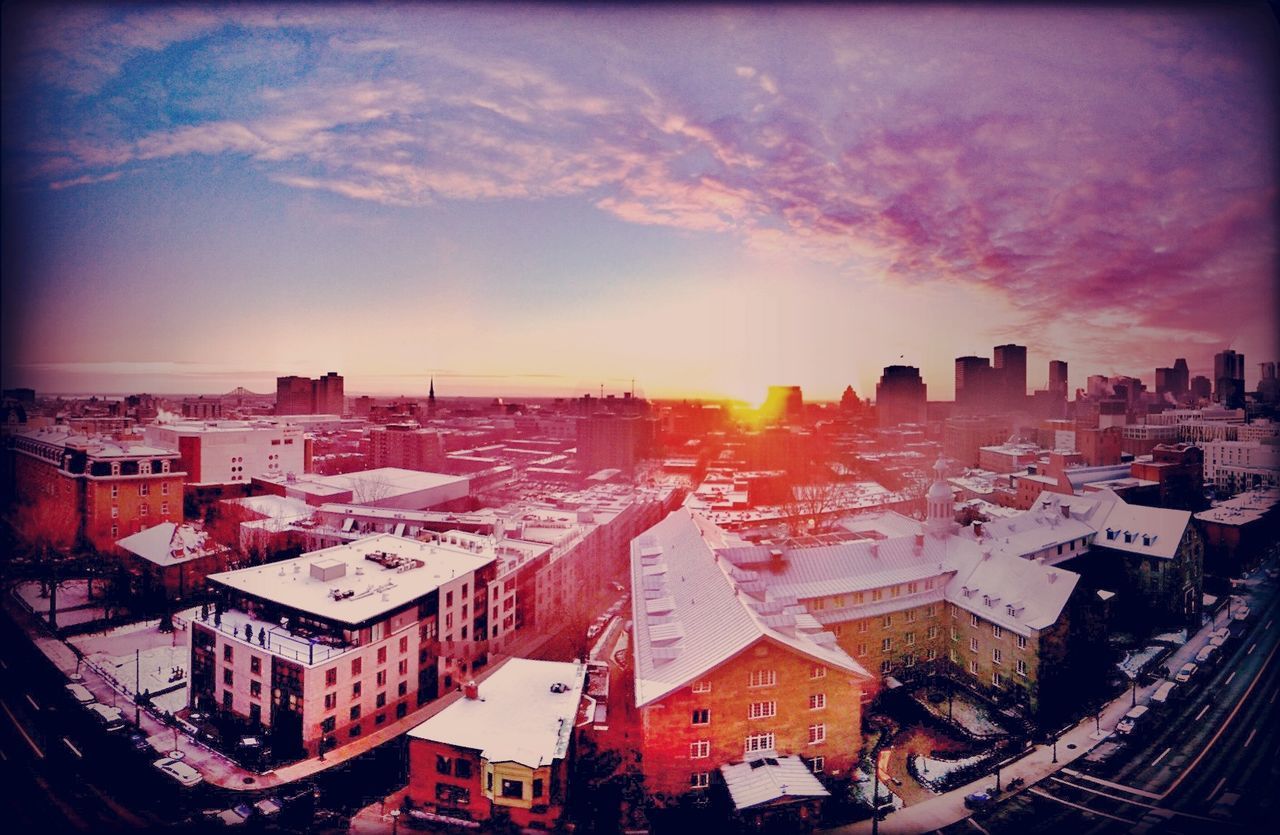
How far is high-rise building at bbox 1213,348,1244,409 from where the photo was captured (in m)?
4.34

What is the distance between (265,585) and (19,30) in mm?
4622

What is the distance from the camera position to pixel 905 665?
16.6ft

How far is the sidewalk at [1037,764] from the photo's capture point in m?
3.68

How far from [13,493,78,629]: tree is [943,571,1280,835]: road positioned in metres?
7.45

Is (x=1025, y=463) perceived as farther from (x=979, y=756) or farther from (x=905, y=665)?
(x=979, y=756)

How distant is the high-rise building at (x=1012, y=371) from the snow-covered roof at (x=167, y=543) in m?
7.48

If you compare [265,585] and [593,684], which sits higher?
Answer: [265,585]

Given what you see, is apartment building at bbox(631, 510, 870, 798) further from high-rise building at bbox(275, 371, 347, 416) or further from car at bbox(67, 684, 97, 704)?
car at bbox(67, 684, 97, 704)

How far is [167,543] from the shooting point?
4.98 m

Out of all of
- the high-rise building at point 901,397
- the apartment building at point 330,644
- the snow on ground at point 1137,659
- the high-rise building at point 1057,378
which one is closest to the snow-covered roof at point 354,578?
the apartment building at point 330,644

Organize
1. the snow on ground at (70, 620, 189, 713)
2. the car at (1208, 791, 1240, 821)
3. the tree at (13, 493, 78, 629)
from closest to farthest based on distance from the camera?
the car at (1208, 791, 1240, 821)
the snow on ground at (70, 620, 189, 713)
the tree at (13, 493, 78, 629)

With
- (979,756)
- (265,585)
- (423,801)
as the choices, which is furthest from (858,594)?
(265,585)

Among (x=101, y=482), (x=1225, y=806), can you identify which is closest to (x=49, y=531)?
(x=101, y=482)

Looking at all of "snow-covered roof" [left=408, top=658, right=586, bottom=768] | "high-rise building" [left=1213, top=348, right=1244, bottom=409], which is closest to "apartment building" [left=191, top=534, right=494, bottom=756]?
"snow-covered roof" [left=408, top=658, right=586, bottom=768]
